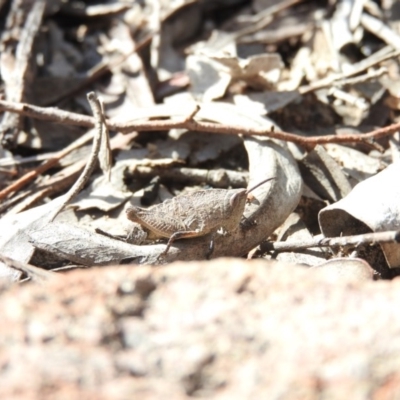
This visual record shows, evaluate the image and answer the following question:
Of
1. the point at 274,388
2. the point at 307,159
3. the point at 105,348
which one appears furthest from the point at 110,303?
the point at 307,159

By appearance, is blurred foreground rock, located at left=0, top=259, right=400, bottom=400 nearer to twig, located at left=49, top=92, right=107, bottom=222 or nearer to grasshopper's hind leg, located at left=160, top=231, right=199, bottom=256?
grasshopper's hind leg, located at left=160, top=231, right=199, bottom=256

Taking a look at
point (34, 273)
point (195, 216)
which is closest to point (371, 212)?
point (195, 216)

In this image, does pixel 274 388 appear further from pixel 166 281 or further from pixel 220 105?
pixel 220 105

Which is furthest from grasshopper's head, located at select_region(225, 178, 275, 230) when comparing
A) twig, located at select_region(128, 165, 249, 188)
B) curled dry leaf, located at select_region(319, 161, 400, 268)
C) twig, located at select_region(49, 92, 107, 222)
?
twig, located at select_region(49, 92, 107, 222)

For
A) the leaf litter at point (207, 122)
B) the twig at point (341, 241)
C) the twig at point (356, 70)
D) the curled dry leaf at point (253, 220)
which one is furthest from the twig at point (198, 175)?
the twig at point (356, 70)

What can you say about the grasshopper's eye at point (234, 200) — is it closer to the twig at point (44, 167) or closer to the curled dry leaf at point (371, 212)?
the curled dry leaf at point (371, 212)

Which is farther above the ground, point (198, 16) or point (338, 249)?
point (198, 16)
